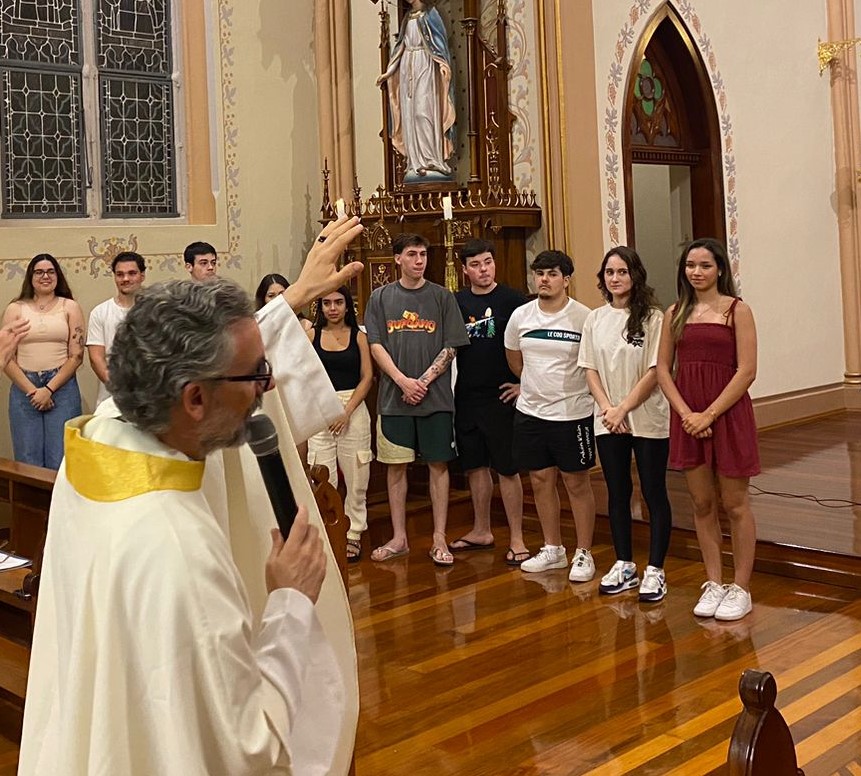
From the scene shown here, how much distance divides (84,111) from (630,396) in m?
4.16

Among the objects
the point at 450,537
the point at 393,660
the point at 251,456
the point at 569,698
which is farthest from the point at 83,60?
the point at 251,456

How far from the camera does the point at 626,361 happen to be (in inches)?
196

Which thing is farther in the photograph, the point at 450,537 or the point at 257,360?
the point at 450,537

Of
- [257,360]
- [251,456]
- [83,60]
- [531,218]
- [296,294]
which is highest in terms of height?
[83,60]

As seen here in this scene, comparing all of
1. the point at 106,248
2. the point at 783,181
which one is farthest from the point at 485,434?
the point at 783,181

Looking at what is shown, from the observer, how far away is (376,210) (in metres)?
7.24

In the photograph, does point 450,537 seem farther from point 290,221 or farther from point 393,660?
point 290,221

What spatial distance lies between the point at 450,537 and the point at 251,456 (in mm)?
4304

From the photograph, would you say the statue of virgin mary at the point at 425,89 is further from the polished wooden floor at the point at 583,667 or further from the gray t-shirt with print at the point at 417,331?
the polished wooden floor at the point at 583,667

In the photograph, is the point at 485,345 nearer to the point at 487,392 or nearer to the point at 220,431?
→ the point at 487,392

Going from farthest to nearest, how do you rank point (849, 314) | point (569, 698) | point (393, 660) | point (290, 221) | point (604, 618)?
point (849, 314) → point (290, 221) → point (604, 618) → point (393, 660) → point (569, 698)

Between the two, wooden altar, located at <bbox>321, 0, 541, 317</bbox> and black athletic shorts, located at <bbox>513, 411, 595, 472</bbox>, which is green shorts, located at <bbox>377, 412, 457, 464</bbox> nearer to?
black athletic shorts, located at <bbox>513, 411, 595, 472</bbox>

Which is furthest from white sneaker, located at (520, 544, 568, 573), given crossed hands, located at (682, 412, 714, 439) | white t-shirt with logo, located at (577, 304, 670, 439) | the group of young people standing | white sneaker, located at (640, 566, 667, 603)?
crossed hands, located at (682, 412, 714, 439)

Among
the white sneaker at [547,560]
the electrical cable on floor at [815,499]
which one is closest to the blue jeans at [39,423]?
the white sneaker at [547,560]
